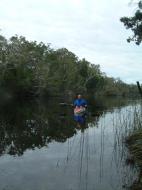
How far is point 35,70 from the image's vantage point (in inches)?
3383

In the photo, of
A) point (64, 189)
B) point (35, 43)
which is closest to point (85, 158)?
point (64, 189)

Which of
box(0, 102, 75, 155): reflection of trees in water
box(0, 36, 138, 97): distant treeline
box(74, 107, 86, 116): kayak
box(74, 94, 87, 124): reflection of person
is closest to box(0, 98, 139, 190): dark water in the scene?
box(0, 102, 75, 155): reflection of trees in water

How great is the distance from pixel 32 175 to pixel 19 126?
1390 cm

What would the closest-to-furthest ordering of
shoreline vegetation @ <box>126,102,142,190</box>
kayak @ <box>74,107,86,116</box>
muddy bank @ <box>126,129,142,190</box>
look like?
1. muddy bank @ <box>126,129,142,190</box>
2. shoreline vegetation @ <box>126,102,142,190</box>
3. kayak @ <box>74,107,86,116</box>

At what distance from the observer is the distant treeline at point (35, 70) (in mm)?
73438

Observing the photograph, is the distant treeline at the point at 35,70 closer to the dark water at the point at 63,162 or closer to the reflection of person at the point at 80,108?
the reflection of person at the point at 80,108

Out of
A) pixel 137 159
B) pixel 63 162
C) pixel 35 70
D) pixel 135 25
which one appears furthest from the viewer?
pixel 35 70

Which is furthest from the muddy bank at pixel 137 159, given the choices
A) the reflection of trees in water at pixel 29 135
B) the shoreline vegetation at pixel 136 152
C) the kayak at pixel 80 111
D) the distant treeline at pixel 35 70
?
the distant treeline at pixel 35 70

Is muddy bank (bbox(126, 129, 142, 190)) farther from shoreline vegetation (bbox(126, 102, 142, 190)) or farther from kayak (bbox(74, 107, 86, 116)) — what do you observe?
kayak (bbox(74, 107, 86, 116))

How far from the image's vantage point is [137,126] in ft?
48.6

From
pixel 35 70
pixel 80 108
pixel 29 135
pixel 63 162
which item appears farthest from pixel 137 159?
pixel 35 70

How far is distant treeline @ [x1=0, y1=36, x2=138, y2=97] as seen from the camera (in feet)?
241

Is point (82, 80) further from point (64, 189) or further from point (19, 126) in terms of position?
point (64, 189)

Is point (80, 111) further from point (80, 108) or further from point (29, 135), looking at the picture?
point (29, 135)
